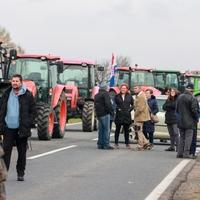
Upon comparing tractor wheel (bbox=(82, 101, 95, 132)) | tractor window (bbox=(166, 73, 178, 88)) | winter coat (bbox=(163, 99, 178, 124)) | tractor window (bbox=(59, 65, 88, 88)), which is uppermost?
tractor window (bbox=(59, 65, 88, 88))

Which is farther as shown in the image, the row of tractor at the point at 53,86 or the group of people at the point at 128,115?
the row of tractor at the point at 53,86

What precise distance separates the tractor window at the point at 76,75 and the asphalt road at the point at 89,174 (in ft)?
30.6

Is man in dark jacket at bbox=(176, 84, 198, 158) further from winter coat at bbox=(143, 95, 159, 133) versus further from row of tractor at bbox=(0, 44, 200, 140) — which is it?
row of tractor at bbox=(0, 44, 200, 140)

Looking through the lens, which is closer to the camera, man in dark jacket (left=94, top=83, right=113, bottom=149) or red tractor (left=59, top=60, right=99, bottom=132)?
man in dark jacket (left=94, top=83, right=113, bottom=149)

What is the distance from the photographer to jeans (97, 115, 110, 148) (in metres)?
19.2

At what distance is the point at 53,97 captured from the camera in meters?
22.9

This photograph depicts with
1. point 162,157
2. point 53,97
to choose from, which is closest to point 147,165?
point 162,157

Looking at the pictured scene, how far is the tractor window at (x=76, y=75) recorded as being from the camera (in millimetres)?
28969

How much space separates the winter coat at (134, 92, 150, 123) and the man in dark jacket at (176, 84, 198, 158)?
217 centimetres

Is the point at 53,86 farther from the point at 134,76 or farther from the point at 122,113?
the point at 134,76

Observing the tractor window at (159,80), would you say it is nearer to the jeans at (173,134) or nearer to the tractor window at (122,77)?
the tractor window at (122,77)

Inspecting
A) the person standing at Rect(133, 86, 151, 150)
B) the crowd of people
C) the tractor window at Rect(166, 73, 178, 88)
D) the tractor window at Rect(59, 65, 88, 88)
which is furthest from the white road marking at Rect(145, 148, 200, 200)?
the tractor window at Rect(166, 73, 178, 88)

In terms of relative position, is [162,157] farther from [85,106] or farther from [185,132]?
[85,106]

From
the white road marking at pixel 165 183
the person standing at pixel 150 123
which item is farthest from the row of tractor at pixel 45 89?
the white road marking at pixel 165 183
